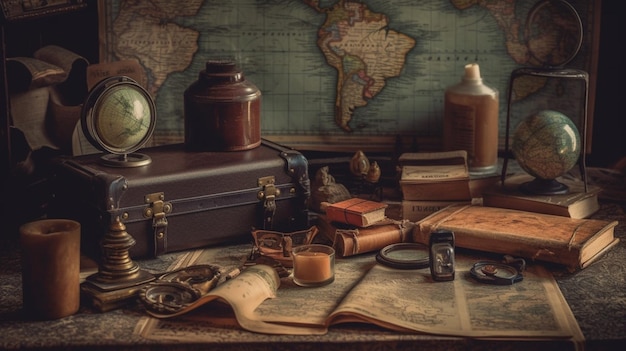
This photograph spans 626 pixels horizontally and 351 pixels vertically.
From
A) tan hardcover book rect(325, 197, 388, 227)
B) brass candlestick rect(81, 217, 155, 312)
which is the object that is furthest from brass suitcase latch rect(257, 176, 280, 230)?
brass candlestick rect(81, 217, 155, 312)

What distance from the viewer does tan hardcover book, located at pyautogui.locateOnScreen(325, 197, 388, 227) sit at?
266 centimetres

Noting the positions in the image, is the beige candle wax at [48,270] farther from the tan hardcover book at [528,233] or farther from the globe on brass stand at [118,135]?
the tan hardcover book at [528,233]

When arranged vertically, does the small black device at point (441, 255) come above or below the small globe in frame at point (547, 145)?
below

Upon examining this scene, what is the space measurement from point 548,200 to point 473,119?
487 millimetres

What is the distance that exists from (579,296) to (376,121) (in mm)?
1306

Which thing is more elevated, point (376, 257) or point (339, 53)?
point (339, 53)

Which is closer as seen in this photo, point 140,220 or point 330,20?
point 140,220

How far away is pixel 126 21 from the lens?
3.31 m

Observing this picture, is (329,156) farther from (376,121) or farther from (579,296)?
(579,296)

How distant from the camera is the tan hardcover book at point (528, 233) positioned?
249 centimetres

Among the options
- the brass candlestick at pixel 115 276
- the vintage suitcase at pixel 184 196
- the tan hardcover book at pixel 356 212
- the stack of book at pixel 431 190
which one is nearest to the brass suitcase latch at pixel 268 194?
the vintage suitcase at pixel 184 196

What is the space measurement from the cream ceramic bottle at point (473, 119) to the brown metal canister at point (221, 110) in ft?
2.52

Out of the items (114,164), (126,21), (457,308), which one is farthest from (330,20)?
(457,308)

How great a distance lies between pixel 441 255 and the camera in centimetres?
245
